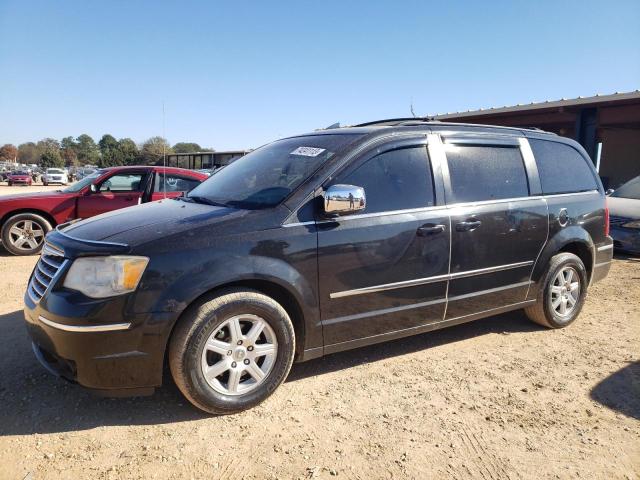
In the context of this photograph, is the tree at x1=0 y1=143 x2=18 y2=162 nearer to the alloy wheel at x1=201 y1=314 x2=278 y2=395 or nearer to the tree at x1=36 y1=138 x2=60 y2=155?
the tree at x1=36 y1=138 x2=60 y2=155

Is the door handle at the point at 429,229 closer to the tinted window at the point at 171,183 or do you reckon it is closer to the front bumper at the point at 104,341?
the front bumper at the point at 104,341

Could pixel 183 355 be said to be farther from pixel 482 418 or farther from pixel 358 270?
pixel 482 418

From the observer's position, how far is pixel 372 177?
11.1 feet

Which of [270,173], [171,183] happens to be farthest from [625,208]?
[171,183]

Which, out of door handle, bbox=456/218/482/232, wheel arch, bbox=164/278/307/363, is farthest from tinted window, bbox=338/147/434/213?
wheel arch, bbox=164/278/307/363

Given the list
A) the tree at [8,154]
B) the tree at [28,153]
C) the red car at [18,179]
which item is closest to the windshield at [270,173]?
the red car at [18,179]

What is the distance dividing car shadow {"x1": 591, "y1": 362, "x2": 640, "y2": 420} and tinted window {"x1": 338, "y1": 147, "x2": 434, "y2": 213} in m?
1.78

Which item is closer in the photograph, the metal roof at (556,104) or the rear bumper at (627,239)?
the rear bumper at (627,239)

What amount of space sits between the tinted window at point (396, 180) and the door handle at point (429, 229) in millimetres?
164

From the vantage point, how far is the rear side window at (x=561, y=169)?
4.34 meters

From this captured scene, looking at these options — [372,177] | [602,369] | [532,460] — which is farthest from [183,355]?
[602,369]

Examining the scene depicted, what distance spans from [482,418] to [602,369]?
4.54 ft

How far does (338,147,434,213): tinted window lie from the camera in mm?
3324

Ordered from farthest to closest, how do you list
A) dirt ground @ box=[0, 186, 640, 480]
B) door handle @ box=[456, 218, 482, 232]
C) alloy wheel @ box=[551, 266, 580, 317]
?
1. alloy wheel @ box=[551, 266, 580, 317]
2. door handle @ box=[456, 218, 482, 232]
3. dirt ground @ box=[0, 186, 640, 480]
